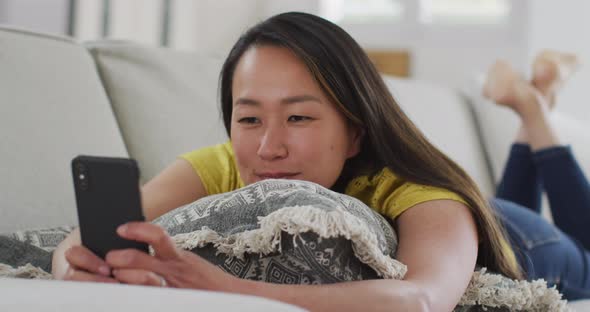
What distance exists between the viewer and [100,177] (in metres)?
0.67

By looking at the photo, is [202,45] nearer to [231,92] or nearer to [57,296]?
[231,92]

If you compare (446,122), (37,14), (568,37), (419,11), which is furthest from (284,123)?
(419,11)

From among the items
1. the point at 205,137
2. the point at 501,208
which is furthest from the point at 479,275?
the point at 205,137

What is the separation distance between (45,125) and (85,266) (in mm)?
672

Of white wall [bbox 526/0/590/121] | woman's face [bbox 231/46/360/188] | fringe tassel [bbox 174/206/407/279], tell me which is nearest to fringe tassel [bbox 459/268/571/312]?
fringe tassel [bbox 174/206/407/279]

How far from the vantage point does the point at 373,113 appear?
1.11 m

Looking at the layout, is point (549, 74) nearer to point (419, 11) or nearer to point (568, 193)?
point (568, 193)

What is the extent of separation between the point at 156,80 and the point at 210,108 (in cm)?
13

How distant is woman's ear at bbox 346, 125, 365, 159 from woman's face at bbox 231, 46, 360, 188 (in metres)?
0.03

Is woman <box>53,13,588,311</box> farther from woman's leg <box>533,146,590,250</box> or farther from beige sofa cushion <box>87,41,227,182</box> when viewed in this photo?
woman's leg <box>533,146,590,250</box>

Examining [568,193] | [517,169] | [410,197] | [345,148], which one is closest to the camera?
[410,197]

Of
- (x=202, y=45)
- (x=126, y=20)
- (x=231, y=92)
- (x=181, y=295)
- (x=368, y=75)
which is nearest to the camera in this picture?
(x=181, y=295)

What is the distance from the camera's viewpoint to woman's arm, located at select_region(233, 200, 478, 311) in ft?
2.40

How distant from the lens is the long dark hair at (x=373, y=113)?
106 centimetres
